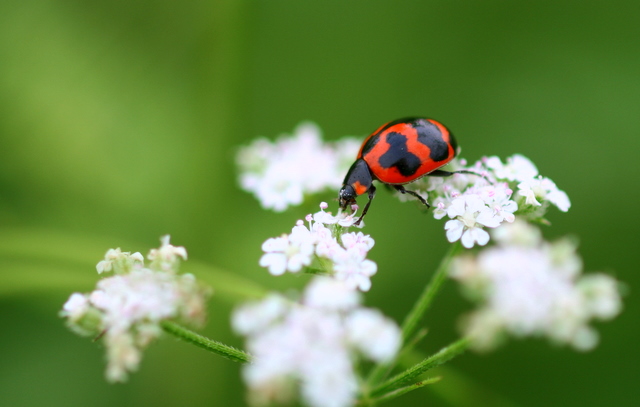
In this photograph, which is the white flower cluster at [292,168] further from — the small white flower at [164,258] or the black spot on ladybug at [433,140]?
the small white flower at [164,258]

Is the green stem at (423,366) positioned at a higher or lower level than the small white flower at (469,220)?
lower

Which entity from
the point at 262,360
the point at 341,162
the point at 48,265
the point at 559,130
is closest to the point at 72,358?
the point at 48,265

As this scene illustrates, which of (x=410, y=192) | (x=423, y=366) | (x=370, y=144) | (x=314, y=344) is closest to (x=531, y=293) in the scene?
(x=423, y=366)

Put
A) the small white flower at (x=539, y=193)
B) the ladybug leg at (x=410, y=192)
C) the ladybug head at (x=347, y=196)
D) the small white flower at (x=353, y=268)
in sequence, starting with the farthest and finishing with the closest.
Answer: the ladybug head at (x=347, y=196) → the ladybug leg at (x=410, y=192) → the small white flower at (x=539, y=193) → the small white flower at (x=353, y=268)

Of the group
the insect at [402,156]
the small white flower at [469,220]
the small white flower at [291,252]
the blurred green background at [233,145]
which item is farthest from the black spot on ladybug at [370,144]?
the small white flower at [291,252]

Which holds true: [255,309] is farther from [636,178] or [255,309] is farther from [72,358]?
[636,178]

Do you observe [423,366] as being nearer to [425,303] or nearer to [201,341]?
[425,303]

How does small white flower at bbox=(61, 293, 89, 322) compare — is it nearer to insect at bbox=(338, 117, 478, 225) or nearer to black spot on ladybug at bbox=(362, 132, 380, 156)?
insect at bbox=(338, 117, 478, 225)
